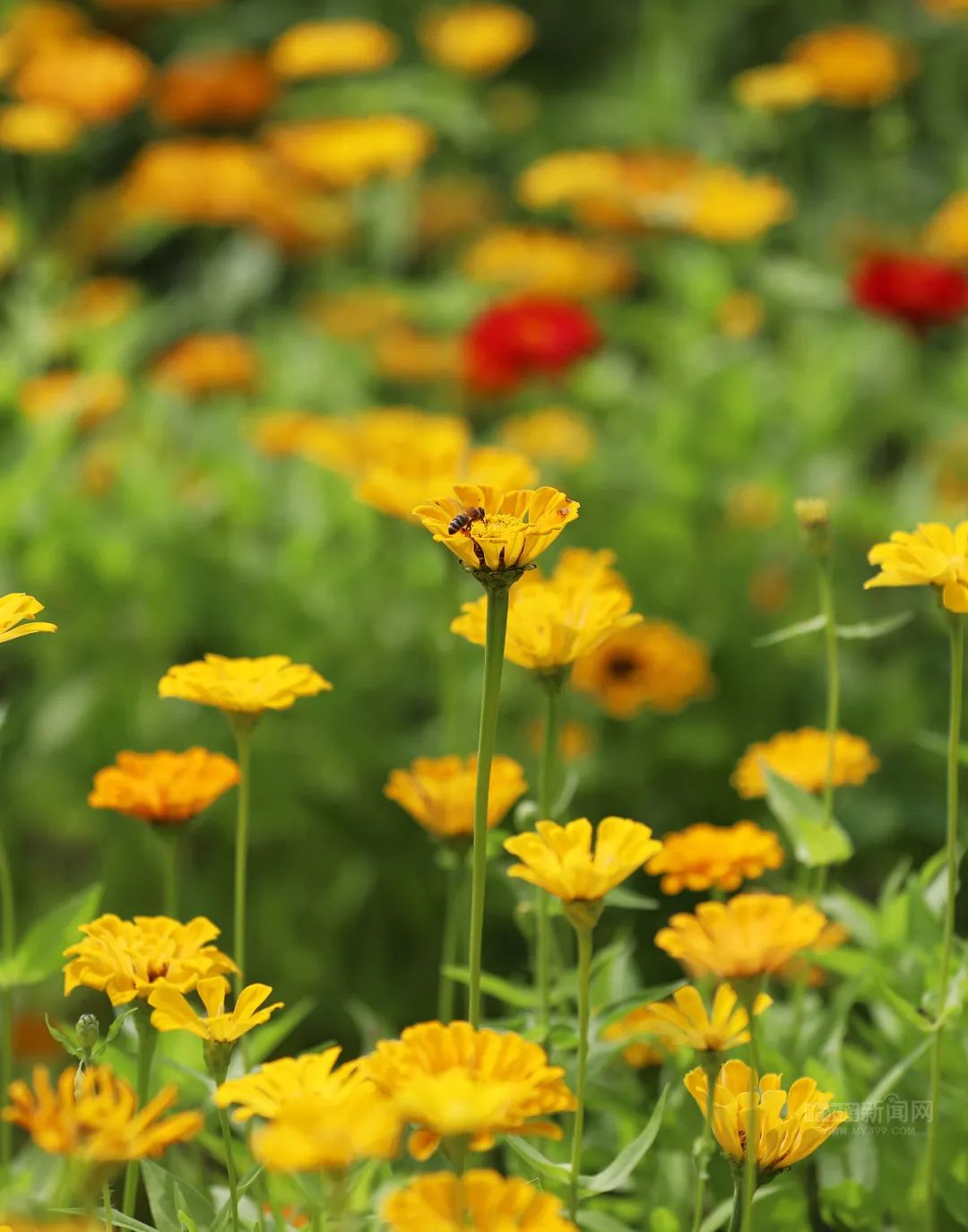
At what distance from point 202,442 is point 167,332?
2.05 ft

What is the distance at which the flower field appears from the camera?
1.99 ft

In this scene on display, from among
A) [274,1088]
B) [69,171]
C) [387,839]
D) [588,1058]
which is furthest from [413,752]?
[69,171]

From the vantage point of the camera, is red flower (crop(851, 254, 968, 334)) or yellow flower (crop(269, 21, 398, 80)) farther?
yellow flower (crop(269, 21, 398, 80))

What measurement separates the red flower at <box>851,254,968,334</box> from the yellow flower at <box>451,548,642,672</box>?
1.16 metres

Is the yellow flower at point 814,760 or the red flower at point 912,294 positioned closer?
the yellow flower at point 814,760

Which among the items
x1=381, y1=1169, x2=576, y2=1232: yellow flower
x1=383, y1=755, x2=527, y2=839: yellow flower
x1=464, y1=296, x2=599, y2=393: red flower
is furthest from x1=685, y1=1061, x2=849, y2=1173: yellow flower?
x1=464, y1=296, x2=599, y2=393: red flower

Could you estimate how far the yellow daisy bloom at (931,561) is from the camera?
2.07 ft

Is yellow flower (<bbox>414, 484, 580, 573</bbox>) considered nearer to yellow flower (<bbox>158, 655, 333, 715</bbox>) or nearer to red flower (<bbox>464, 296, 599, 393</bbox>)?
yellow flower (<bbox>158, 655, 333, 715</bbox>)

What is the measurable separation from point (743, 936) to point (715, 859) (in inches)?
5.8

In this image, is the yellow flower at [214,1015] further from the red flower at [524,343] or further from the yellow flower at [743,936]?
the red flower at [524,343]

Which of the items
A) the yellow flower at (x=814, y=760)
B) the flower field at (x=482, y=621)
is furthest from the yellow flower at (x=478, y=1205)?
the yellow flower at (x=814, y=760)

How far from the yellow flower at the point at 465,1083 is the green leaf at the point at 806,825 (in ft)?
0.89

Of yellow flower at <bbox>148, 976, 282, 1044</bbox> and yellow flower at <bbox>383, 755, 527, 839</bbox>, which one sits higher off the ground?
yellow flower at <bbox>383, 755, 527, 839</bbox>

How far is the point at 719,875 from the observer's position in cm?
73
